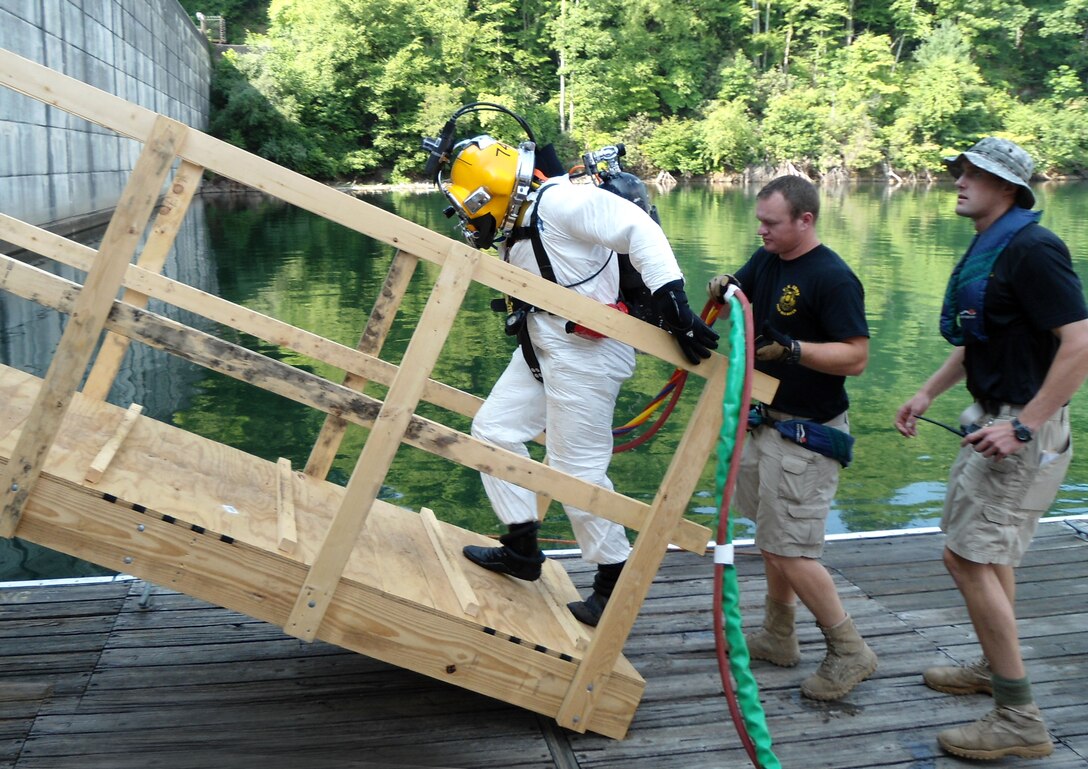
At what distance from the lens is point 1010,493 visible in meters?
3.42

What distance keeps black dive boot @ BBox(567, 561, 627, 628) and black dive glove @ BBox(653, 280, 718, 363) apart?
93 cm

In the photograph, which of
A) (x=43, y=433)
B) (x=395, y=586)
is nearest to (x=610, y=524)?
(x=395, y=586)

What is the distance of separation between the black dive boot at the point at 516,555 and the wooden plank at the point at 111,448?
139 centimetres

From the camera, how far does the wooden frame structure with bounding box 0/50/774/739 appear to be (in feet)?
9.93

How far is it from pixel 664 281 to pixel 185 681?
2.28 meters

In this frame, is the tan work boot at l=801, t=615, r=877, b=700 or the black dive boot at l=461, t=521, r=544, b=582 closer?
the tan work boot at l=801, t=615, r=877, b=700

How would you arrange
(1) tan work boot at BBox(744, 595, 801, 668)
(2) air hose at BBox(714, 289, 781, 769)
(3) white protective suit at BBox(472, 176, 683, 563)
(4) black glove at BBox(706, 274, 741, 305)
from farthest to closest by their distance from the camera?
(1) tan work boot at BBox(744, 595, 801, 668), (3) white protective suit at BBox(472, 176, 683, 563), (4) black glove at BBox(706, 274, 741, 305), (2) air hose at BBox(714, 289, 781, 769)

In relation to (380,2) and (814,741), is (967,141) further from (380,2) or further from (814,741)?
(814,741)

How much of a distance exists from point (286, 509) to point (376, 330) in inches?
33.9

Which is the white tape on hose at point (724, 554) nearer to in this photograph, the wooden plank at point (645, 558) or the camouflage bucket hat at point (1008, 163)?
the wooden plank at point (645, 558)

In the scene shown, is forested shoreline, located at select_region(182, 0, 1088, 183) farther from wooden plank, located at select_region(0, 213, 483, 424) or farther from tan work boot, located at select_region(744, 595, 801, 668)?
tan work boot, located at select_region(744, 595, 801, 668)

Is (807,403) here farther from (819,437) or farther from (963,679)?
(963,679)

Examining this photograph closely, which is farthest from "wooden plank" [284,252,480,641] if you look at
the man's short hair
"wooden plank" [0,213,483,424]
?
the man's short hair

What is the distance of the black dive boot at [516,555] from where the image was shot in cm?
395
